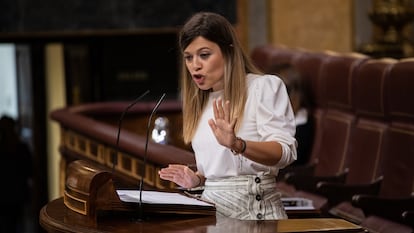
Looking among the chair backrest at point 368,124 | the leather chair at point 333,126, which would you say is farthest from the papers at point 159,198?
the leather chair at point 333,126

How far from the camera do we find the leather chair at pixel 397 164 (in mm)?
4344

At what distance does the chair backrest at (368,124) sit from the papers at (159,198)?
204cm

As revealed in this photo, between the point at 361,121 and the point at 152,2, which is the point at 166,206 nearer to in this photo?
the point at 361,121

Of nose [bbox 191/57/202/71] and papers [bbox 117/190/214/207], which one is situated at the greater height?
nose [bbox 191/57/202/71]

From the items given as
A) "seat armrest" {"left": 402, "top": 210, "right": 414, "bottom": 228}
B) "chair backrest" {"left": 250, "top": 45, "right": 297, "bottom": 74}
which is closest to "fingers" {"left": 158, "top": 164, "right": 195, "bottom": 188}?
"seat armrest" {"left": 402, "top": 210, "right": 414, "bottom": 228}

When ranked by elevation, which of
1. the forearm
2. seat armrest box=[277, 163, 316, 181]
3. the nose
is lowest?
seat armrest box=[277, 163, 316, 181]

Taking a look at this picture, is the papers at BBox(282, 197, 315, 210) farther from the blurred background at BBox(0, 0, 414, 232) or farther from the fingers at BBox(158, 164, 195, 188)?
the blurred background at BBox(0, 0, 414, 232)

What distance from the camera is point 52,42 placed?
30.4 feet

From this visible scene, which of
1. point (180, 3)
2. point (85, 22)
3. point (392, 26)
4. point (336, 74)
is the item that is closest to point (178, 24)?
point (180, 3)

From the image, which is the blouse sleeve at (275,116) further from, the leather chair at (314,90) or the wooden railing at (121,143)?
the leather chair at (314,90)

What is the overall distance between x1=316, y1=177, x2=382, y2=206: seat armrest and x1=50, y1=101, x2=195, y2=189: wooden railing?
673 millimetres

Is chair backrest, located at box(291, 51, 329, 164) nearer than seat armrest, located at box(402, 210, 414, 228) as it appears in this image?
No

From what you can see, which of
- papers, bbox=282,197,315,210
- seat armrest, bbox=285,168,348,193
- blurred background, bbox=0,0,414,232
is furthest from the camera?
blurred background, bbox=0,0,414,232

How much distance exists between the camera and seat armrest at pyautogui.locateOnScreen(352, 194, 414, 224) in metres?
4.34
